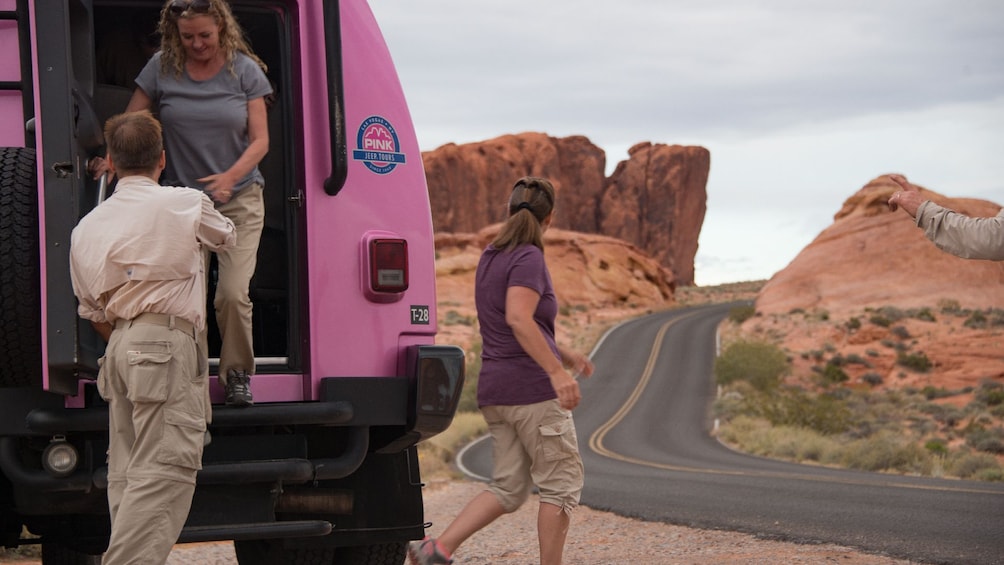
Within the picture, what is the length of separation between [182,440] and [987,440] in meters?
29.3

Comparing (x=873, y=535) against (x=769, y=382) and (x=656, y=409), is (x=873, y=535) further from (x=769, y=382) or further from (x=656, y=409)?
(x=769, y=382)

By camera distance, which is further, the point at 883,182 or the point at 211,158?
the point at 883,182

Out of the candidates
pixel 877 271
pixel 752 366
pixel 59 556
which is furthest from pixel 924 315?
pixel 59 556

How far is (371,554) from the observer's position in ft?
18.9

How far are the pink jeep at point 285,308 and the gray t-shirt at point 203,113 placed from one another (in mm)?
235

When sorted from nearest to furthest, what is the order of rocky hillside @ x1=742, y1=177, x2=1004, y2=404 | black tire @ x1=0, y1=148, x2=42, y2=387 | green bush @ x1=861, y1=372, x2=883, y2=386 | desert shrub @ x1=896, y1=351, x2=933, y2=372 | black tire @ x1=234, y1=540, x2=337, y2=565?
black tire @ x1=0, y1=148, x2=42, y2=387, black tire @ x1=234, y1=540, x2=337, y2=565, green bush @ x1=861, y1=372, x2=883, y2=386, desert shrub @ x1=896, y1=351, x2=933, y2=372, rocky hillside @ x1=742, y1=177, x2=1004, y2=404

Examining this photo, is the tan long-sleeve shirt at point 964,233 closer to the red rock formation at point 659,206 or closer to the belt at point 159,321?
the belt at point 159,321

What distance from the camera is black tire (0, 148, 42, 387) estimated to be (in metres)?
4.26

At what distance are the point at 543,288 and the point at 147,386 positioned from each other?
1.89m

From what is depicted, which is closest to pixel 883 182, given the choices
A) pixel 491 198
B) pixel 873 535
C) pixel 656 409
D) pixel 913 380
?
pixel 491 198

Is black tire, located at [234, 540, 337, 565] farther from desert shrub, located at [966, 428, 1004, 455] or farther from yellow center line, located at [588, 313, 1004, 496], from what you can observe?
desert shrub, located at [966, 428, 1004, 455]

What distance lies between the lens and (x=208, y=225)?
165 inches

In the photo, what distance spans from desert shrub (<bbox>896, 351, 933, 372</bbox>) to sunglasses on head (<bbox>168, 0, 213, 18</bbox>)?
50557 mm

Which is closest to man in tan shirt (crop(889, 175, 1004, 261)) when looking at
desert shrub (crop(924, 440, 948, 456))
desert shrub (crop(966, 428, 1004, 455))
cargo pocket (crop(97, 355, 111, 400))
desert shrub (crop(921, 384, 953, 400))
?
cargo pocket (crop(97, 355, 111, 400))
